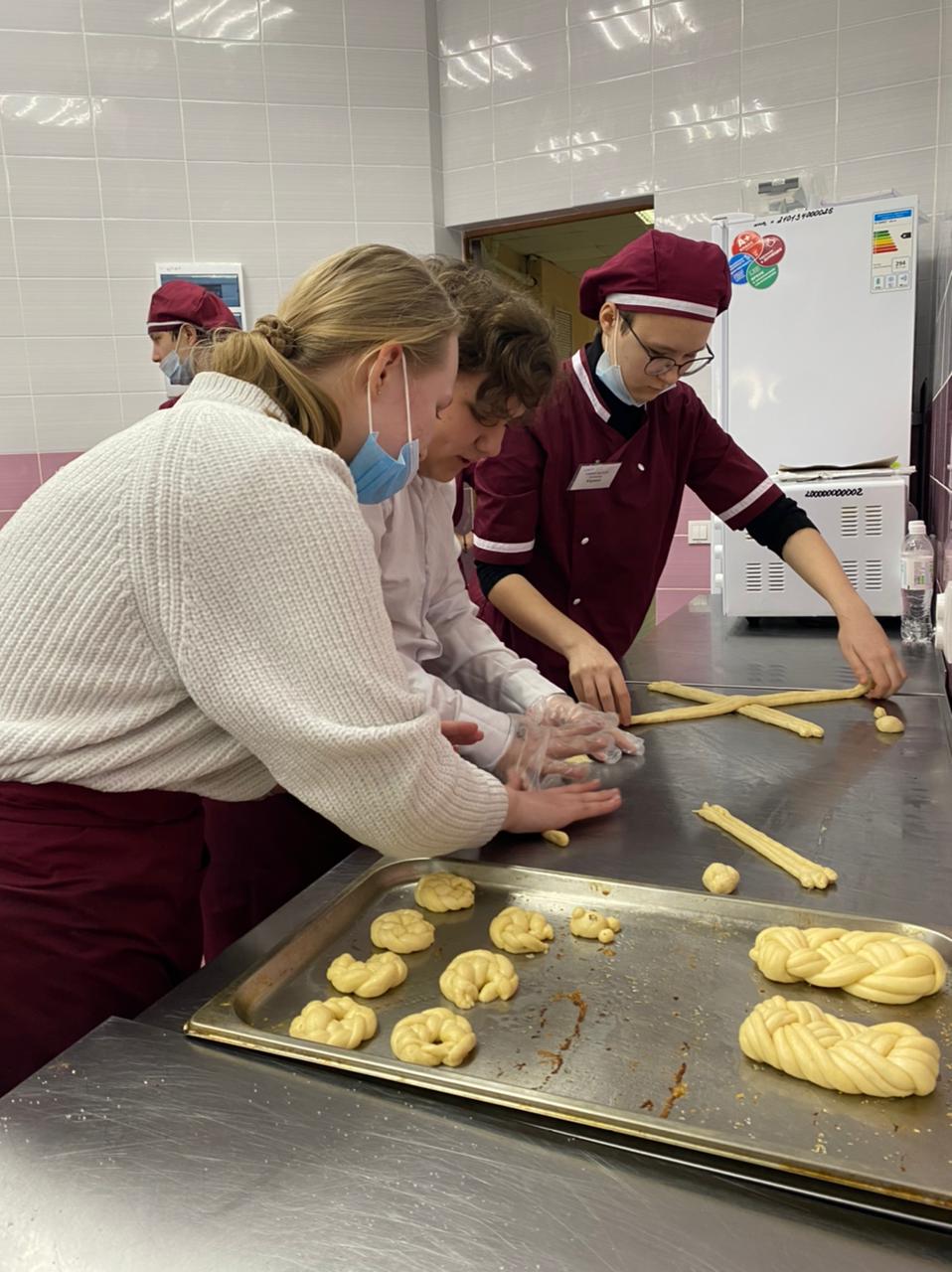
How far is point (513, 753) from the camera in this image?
1391mm

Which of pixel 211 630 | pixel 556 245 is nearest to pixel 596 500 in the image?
pixel 211 630

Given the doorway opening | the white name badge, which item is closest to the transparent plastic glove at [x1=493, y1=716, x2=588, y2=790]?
the white name badge

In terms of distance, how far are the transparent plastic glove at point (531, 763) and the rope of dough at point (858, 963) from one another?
0.50m

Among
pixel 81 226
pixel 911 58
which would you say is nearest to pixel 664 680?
pixel 911 58

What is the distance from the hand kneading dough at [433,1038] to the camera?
→ 0.76m

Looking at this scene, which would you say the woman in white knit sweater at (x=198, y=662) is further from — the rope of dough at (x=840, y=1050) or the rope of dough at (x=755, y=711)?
the rope of dough at (x=755, y=711)

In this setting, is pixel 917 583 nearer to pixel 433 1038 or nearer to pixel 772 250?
pixel 772 250

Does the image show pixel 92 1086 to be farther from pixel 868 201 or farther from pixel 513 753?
pixel 868 201

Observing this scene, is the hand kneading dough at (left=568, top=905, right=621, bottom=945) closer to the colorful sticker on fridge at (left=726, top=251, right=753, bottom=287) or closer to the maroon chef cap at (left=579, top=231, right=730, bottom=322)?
the maroon chef cap at (left=579, top=231, right=730, bottom=322)

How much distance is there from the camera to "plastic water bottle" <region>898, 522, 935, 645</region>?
7.75ft

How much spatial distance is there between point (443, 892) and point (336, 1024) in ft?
0.84

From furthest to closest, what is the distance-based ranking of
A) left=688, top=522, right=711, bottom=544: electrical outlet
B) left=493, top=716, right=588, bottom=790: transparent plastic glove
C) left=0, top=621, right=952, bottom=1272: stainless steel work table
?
left=688, top=522, right=711, bottom=544: electrical outlet
left=493, top=716, right=588, bottom=790: transparent plastic glove
left=0, top=621, right=952, bottom=1272: stainless steel work table

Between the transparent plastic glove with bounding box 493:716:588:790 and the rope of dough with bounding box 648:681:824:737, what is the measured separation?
16.3 inches

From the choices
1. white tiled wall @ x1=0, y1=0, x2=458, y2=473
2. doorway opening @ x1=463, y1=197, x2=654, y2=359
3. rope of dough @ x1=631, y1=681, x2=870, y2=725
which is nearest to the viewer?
rope of dough @ x1=631, y1=681, x2=870, y2=725
